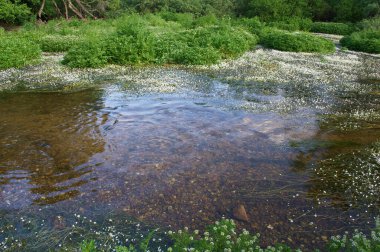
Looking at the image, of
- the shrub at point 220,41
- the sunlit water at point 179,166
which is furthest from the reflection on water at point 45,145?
the shrub at point 220,41

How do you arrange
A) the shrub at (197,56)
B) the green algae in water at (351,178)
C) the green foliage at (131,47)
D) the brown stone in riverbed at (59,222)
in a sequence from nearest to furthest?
the brown stone in riverbed at (59,222) < the green algae in water at (351,178) < the green foliage at (131,47) < the shrub at (197,56)

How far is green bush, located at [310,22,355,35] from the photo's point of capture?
1672 inches

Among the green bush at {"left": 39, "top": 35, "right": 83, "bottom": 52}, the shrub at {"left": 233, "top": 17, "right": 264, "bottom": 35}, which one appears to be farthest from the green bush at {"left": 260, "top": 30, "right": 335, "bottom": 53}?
the green bush at {"left": 39, "top": 35, "right": 83, "bottom": 52}

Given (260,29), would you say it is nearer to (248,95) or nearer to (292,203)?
(248,95)

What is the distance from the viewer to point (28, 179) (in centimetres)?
688

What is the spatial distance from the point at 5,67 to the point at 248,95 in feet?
40.3

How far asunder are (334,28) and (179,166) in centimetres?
4294

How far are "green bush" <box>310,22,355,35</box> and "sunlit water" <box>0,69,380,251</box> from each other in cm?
3422

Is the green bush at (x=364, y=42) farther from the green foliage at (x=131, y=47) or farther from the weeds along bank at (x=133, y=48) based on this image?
the green foliage at (x=131, y=47)

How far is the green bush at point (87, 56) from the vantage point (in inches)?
686

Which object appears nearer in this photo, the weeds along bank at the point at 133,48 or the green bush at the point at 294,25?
the weeds along bank at the point at 133,48

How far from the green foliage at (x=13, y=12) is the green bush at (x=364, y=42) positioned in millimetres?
31704

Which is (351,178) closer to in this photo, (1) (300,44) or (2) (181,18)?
(1) (300,44)

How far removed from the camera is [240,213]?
5906 mm
